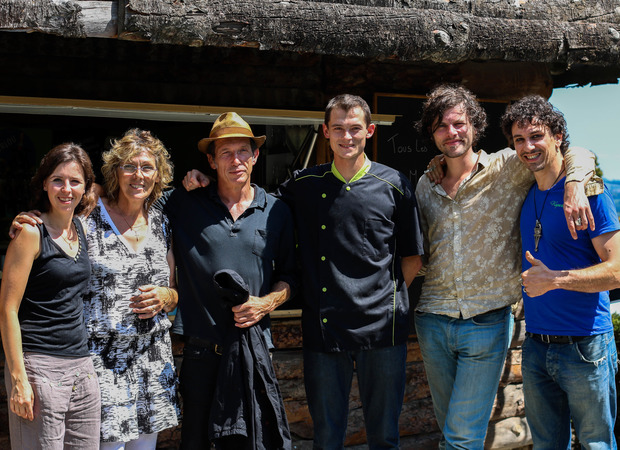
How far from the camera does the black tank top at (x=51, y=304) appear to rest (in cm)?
293

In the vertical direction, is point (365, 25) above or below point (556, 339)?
above

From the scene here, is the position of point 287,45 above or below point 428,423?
above

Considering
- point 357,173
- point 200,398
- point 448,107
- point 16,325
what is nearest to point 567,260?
point 448,107

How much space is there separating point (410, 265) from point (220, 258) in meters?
1.01

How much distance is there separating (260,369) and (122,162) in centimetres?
117

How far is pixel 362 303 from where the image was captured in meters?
3.42

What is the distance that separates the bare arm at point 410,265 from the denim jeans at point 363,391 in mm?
384

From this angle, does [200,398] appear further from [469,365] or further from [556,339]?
[556,339]

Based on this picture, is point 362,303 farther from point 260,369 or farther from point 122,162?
point 122,162

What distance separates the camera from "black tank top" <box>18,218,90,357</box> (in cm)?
293

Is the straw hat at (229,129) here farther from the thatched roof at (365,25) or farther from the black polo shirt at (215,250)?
the thatched roof at (365,25)

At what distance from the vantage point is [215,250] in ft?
11.0

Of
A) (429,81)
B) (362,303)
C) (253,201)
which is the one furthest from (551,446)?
(429,81)

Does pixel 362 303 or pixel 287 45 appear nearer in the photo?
pixel 362 303
